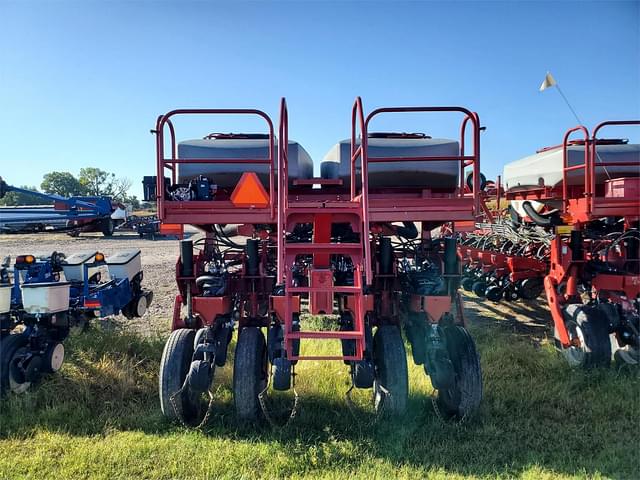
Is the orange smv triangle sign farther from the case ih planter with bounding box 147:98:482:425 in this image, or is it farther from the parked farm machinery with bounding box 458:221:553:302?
the parked farm machinery with bounding box 458:221:553:302

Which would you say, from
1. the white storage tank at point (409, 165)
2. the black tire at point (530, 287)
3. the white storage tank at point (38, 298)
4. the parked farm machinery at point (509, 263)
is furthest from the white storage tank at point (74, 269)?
the black tire at point (530, 287)

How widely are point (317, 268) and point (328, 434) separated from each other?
1464 mm

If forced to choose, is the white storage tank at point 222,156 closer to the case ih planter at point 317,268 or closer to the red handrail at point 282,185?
the case ih planter at point 317,268

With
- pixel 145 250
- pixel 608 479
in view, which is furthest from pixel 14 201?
pixel 608 479

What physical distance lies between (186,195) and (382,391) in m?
2.54

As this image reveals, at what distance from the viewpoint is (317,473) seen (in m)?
3.15

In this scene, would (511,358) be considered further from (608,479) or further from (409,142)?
(409,142)

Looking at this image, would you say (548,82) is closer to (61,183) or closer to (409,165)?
(409,165)

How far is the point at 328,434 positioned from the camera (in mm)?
3666

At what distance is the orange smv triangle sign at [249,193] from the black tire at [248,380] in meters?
1.29

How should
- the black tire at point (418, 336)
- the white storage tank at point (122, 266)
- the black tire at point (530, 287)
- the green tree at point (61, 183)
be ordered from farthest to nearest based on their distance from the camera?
the green tree at point (61, 183) → the black tire at point (530, 287) → the white storage tank at point (122, 266) → the black tire at point (418, 336)

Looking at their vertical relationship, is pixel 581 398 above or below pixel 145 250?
below

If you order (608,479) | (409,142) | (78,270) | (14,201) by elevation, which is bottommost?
(608,479)

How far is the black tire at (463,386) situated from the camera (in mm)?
3756
